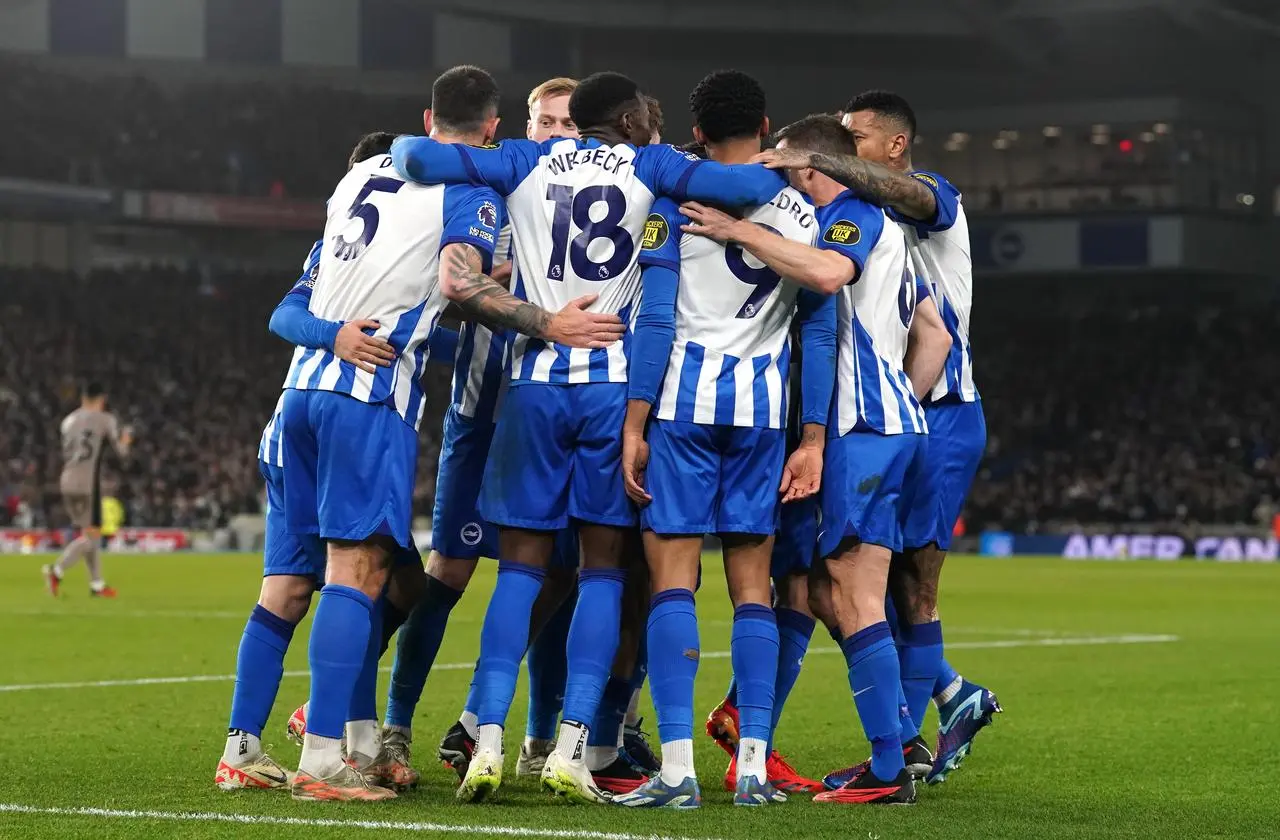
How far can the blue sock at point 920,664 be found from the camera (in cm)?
642

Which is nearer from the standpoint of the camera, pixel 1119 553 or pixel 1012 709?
pixel 1012 709

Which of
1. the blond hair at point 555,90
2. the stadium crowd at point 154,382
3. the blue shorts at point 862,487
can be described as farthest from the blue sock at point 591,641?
the stadium crowd at point 154,382

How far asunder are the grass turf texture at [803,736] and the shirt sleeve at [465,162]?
1972 millimetres

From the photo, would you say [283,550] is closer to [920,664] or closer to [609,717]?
[609,717]

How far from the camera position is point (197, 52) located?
151 feet

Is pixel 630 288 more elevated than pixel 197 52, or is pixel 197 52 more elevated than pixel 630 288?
pixel 197 52

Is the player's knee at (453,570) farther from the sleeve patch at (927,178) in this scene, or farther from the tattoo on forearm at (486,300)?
the sleeve patch at (927,178)

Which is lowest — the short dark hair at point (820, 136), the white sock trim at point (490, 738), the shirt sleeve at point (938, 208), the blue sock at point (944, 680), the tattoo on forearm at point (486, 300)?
the blue sock at point (944, 680)

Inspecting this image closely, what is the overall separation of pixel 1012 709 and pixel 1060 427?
3227 cm

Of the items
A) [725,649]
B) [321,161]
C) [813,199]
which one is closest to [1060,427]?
[321,161]

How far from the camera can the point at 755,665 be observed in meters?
5.61

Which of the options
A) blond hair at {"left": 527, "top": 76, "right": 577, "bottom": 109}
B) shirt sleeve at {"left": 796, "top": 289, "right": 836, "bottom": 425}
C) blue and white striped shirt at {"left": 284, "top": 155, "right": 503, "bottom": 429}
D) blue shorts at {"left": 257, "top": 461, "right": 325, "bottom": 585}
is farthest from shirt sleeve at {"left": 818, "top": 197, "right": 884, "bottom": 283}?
blue shorts at {"left": 257, "top": 461, "right": 325, "bottom": 585}

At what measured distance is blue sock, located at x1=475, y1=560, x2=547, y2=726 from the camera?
5.56 metres

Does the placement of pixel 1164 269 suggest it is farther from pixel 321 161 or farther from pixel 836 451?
pixel 836 451
